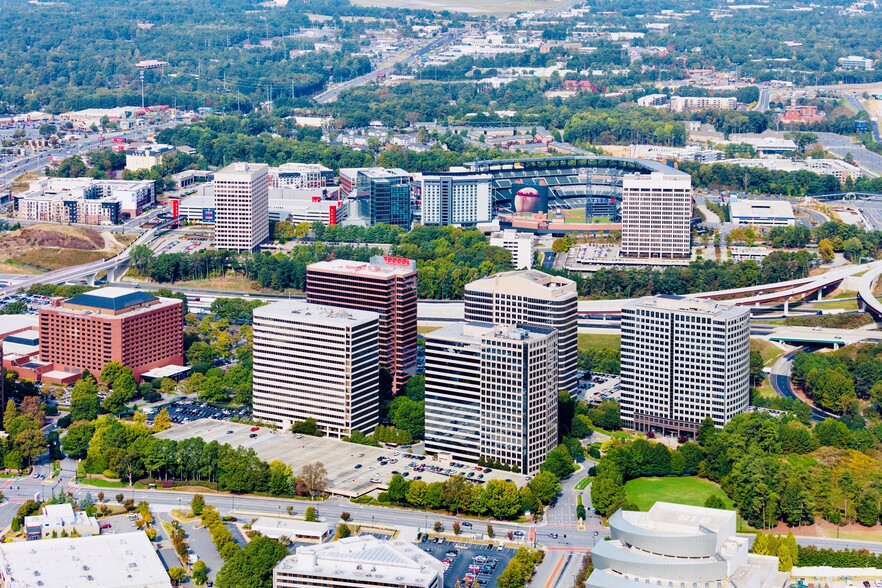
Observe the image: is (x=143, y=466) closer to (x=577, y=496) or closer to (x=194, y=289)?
(x=577, y=496)

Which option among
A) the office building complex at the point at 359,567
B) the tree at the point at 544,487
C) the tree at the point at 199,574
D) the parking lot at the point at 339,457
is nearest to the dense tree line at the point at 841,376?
the parking lot at the point at 339,457

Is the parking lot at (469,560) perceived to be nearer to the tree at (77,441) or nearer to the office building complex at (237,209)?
the tree at (77,441)

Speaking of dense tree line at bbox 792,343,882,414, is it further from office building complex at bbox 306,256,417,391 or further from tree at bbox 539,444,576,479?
office building complex at bbox 306,256,417,391

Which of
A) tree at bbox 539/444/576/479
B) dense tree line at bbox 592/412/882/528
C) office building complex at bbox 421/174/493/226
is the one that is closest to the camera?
dense tree line at bbox 592/412/882/528

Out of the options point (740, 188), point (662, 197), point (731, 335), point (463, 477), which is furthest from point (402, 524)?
point (740, 188)

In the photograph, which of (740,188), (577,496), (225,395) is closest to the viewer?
(577,496)

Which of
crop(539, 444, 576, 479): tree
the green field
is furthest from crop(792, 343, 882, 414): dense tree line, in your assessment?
crop(539, 444, 576, 479): tree

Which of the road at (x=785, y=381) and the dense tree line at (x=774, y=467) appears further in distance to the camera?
A: the road at (x=785, y=381)
